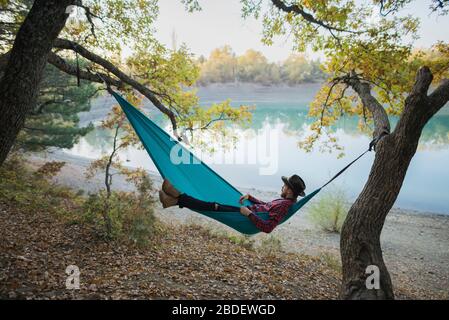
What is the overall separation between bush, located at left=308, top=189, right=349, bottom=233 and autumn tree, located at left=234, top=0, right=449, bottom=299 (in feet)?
8.93

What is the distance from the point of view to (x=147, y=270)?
8.97 feet

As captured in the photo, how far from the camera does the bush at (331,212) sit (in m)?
6.54

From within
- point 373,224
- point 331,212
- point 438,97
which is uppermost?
point 438,97

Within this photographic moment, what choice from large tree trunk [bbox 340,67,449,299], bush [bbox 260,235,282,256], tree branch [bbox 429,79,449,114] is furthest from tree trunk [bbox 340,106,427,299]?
bush [bbox 260,235,282,256]

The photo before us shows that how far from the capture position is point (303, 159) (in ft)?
42.0

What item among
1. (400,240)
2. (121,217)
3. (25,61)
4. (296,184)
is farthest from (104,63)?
(400,240)

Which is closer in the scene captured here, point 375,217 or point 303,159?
point 375,217

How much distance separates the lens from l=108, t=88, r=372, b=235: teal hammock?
2.51 meters

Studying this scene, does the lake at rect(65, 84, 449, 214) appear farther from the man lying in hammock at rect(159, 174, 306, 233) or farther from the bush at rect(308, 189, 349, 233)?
the man lying in hammock at rect(159, 174, 306, 233)

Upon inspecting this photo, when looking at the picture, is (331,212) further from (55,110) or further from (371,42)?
(55,110)

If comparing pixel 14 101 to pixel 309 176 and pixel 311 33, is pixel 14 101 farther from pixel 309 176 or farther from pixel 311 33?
pixel 309 176

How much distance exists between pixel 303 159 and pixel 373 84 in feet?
32.2

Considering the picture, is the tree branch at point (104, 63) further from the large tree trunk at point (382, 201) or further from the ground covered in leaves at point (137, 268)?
the large tree trunk at point (382, 201)
